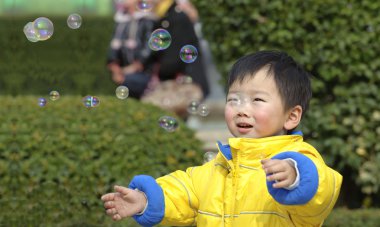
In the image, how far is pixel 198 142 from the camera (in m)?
5.93

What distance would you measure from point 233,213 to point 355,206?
147 inches

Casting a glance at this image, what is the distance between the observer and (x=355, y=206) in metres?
6.68

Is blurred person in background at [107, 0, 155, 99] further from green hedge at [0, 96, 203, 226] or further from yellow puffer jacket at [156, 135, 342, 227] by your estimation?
yellow puffer jacket at [156, 135, 342, 227]

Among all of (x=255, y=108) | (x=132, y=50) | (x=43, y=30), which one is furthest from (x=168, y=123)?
(x=132, y=50)

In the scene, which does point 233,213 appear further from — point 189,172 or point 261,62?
point 261,62

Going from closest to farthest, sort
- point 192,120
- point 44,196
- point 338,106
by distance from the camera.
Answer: point 44,196 < point 338,106 < point 192,120

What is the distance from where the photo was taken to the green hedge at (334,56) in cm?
614

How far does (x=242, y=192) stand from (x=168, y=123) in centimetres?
226

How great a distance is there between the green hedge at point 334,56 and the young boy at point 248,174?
285 cm

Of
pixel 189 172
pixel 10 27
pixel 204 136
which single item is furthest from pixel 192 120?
pixel 189 172

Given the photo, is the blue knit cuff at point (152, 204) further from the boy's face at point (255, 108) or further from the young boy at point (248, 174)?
the boy's face at point (255, 108)

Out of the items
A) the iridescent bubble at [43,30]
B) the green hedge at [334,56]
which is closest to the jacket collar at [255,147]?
the iridescent bubble at [43,30]

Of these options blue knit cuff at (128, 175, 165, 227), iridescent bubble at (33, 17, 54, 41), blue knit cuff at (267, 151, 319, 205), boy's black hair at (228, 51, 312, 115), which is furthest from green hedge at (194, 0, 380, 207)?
blue knit cuff at (267, 151, 319, 205)

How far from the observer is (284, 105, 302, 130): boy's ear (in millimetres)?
3326
